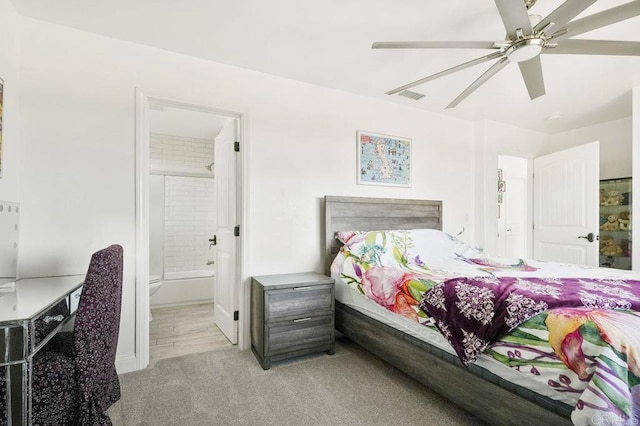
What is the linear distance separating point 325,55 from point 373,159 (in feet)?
4.07

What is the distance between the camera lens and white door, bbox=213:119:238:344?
9.34ft

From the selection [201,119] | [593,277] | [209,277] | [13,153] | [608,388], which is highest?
[201,119]

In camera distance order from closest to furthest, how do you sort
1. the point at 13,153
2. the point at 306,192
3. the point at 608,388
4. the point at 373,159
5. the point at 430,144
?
1. the point at 608,388
2. the point at 13,153
3. the point at 306,192
4. the point at 373,159
5. the point at 430,144

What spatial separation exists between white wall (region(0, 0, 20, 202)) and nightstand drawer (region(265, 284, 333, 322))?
70.3 inches

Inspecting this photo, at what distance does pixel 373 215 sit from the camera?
3.28m

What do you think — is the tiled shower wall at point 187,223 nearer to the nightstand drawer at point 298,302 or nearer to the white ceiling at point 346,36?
the white ceiling at point 346,36

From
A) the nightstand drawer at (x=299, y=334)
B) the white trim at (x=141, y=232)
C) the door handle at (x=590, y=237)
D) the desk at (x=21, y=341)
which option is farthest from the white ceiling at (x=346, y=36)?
the nightstand drawer at (x=299, y=334)

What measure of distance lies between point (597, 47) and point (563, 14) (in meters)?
0.46

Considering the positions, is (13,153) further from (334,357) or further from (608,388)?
(608,388)

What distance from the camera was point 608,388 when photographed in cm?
103

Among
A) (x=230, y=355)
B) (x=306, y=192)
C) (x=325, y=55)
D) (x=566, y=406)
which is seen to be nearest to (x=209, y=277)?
(x=230, y=355)

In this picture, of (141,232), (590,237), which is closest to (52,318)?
(141,232)

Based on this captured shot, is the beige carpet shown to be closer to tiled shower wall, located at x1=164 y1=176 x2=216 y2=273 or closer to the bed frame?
the bed frame

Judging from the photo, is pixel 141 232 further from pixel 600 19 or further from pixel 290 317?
pixel 600 19
